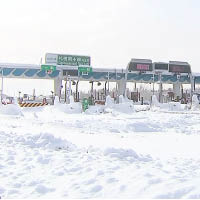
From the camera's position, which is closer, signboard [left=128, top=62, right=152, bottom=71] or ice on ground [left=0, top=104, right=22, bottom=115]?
ice on ground [left=0, top=104, right=22, bottom=115]

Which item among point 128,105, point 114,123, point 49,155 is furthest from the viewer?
point 128,105

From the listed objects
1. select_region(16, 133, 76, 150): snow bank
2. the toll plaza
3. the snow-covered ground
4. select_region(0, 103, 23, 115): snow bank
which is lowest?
the snow-covered ground

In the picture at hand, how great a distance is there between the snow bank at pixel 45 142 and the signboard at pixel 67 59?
113 feet

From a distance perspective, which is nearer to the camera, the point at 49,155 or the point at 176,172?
the point at 176,172

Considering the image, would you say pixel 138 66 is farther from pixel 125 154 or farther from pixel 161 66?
pixel 125 154

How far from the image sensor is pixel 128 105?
29266mm

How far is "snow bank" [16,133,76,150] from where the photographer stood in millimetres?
9611

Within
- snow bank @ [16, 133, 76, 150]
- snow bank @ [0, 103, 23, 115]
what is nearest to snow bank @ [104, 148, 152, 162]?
snow bank @ [16, 133, 76, 150]

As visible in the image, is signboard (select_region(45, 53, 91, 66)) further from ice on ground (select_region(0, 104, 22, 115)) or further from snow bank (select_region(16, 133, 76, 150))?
snow bank (select_region(16, 133, 76, 150))

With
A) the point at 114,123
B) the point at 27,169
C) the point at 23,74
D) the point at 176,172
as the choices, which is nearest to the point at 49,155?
the point at 27,169

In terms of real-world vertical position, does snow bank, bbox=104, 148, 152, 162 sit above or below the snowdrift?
below

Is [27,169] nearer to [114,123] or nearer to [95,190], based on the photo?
[95,190]

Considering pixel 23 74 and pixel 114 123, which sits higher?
pixel 23 74

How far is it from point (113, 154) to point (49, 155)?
1.61 m
